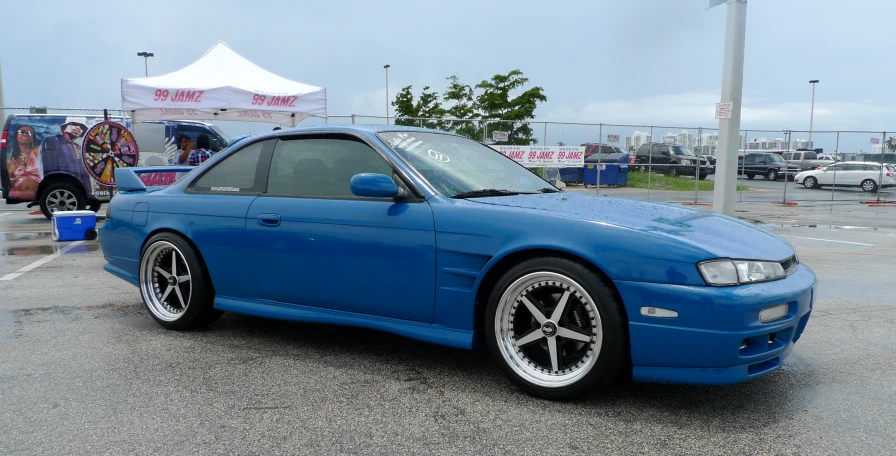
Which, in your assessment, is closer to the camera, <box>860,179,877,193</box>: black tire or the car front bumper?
the car front bumper

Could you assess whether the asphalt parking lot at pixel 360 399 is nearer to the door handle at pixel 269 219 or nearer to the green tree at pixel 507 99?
the door handle at pixel 269 219

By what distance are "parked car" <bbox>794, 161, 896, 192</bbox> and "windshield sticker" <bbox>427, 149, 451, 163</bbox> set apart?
92.2ft

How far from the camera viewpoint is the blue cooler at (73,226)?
33.0ft

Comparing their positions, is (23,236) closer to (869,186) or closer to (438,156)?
(438,156)

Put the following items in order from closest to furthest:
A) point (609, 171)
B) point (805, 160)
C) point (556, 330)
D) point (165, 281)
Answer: point (556, 330), point (165, 281), point (609, 171), point (805, 160)

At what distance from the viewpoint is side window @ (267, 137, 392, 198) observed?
13.5 ft

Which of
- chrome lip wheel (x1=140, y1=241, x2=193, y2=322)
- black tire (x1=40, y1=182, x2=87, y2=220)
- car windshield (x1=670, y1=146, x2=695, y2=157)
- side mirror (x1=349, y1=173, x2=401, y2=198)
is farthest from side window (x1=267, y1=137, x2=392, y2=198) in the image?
car windshield (x1=670, y1=146, x2=695, y2=157)

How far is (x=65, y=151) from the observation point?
12578 millimetres

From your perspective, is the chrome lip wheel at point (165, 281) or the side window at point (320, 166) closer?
the side window at point (320, 166)

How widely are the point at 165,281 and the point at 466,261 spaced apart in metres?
2.50

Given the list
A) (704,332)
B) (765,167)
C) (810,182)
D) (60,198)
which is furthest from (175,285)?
(765,167)

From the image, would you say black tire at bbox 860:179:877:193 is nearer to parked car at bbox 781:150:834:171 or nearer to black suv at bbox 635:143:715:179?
black suv at bbox 635:143:715:179

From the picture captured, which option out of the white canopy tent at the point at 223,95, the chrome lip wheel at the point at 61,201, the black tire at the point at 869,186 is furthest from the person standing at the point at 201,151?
the black tire at the point at 869,186

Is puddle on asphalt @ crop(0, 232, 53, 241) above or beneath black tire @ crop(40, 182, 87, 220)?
beneath
